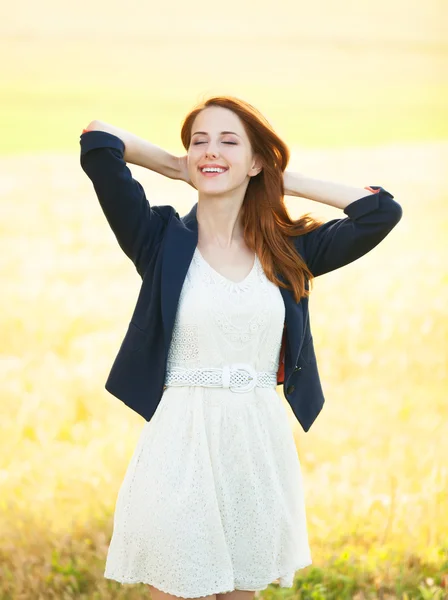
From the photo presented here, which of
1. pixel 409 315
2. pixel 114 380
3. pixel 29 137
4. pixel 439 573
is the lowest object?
pixel 439 573

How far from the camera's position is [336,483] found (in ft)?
14.0

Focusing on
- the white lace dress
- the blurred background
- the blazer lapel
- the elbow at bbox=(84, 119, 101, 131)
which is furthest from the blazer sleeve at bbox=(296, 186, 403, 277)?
the blurred background

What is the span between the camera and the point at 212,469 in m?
2.29

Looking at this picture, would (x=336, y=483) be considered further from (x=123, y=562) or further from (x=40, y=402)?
(x=123, y=562)

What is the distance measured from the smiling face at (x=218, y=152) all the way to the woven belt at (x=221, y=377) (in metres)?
0.47

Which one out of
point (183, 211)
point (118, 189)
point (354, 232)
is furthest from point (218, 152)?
point (183, 211)

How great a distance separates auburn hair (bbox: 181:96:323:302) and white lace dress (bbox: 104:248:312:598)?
0.07 m

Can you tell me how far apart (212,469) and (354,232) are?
0.74 metres

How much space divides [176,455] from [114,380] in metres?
0.26

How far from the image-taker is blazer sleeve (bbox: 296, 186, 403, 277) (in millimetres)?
2418

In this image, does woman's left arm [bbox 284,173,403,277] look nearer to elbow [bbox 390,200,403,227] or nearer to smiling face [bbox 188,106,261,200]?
elbow [bbox 390,200,403,227]

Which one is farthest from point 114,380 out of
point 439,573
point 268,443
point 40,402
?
point 40,402

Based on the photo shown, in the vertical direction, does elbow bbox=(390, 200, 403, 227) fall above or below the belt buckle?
above

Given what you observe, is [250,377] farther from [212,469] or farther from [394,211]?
[394,211]
